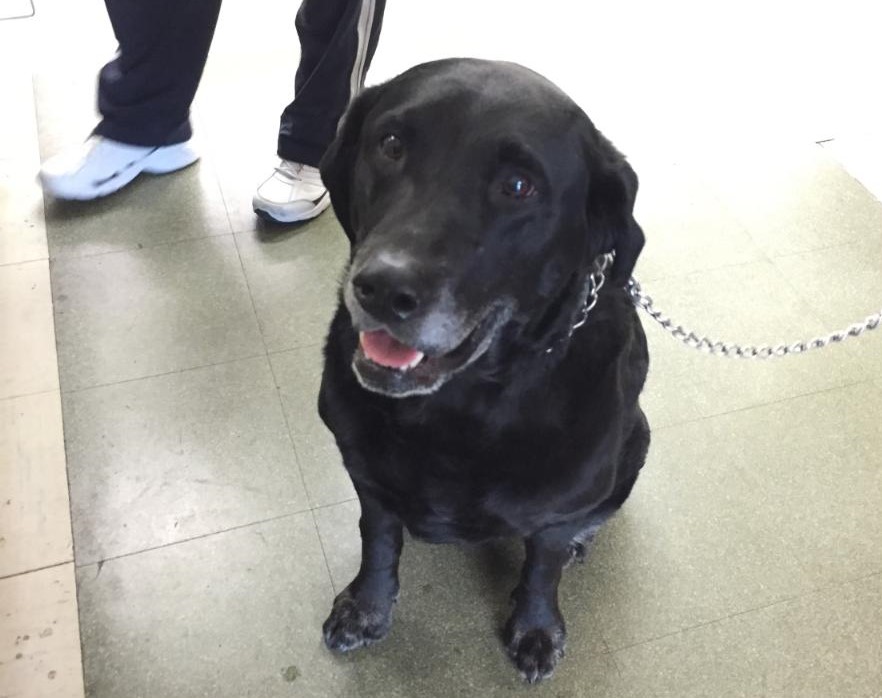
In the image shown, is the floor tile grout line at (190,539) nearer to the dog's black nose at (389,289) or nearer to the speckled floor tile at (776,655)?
the speckled floor tile at (776,655)

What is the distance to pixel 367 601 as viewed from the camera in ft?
4.97

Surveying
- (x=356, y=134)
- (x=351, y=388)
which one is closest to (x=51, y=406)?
(x=351, y=388)

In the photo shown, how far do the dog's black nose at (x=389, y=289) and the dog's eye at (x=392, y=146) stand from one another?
0.18 m

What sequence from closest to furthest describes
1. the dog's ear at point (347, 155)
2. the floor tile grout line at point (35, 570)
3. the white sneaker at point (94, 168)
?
the dog's ear at point (347, 155)
the floor tile grout line at point (35, 570)
the white sneaker at point (94, 168)

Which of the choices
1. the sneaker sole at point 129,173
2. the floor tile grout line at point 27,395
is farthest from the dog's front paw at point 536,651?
the sneaker sole at point 129,173

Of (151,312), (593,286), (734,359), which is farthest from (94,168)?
(734,359)

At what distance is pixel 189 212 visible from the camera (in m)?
2.31

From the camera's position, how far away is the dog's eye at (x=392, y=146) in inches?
41.9

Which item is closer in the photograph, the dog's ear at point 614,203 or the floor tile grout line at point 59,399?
the dog's ear at point 614,203

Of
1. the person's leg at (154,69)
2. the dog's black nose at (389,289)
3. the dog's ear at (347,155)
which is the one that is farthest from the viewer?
the person's leg at (154,69)

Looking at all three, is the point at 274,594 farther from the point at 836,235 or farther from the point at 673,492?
the point at 836,235

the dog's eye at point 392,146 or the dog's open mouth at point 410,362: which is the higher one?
the dog's eye at point 392,146

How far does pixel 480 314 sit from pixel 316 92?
137 cm

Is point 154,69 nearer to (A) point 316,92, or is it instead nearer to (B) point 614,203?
(A) point 316,92
